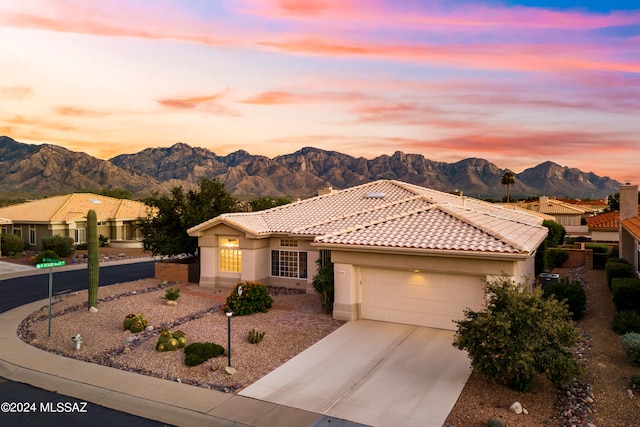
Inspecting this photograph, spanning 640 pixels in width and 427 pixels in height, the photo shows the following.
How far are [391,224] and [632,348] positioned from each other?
8937 mm

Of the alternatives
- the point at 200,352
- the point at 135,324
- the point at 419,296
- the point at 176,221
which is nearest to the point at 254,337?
the point at 200,352

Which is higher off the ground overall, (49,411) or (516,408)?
(516,408)

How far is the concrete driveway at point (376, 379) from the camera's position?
9836 mm

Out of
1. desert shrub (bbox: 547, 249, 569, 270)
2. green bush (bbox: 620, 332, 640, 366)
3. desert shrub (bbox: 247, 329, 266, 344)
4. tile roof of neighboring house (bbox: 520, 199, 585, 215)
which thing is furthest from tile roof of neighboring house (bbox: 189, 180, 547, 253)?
tile roof of neighboring house (bbox: 520, 199, 585, 215)

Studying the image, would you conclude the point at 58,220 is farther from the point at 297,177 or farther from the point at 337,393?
the point at 297,177

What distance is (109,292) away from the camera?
2295 cm

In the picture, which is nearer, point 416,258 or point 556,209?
point 416,258

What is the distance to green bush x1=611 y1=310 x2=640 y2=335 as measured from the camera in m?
14.4

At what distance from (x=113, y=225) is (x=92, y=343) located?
33772 millimetres

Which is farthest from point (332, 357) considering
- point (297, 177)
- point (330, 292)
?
point (297, 177)

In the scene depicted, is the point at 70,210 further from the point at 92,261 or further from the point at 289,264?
the point at 289,264

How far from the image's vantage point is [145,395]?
422 inches

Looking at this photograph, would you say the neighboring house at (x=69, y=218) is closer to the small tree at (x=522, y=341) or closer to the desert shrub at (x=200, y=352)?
the desert shrub at (x=200, y=352)

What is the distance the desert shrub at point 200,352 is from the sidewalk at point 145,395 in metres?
1.16
